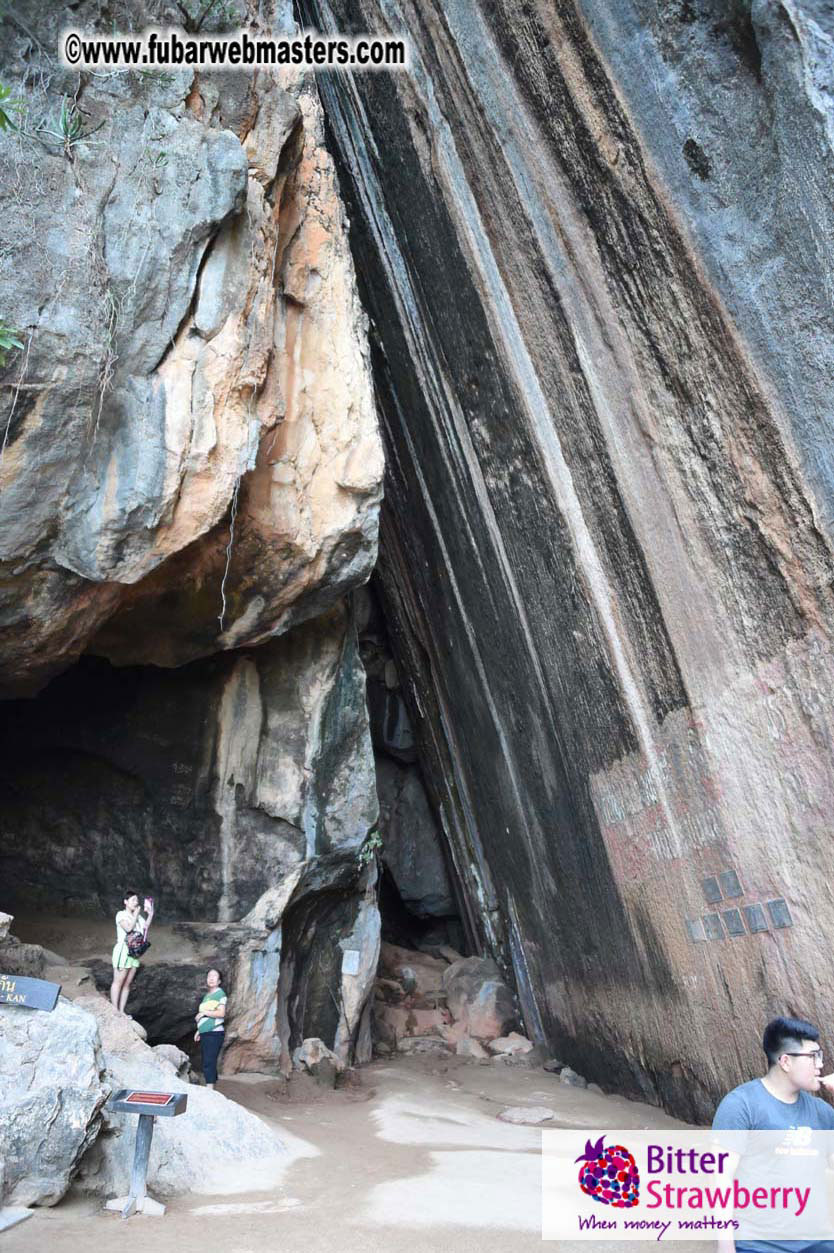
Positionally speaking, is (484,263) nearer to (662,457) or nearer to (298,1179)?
(662,457)

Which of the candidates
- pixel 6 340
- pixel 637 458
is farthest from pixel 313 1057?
pixel 6 340

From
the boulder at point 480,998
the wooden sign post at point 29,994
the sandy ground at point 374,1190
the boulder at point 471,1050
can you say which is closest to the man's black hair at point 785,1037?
the sandy ground at point 374,1190

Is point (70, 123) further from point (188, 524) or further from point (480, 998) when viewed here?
point (480, 998)

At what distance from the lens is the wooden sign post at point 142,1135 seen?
382 centimetres

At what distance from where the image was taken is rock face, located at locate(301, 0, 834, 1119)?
4641 mm

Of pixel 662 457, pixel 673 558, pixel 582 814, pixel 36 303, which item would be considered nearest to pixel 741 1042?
pixel 582 814

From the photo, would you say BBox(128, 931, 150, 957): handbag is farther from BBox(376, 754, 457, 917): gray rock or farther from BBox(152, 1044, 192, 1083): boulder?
BBox(376, 754, 457, 917): gray rock

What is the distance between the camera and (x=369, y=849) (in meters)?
8.48

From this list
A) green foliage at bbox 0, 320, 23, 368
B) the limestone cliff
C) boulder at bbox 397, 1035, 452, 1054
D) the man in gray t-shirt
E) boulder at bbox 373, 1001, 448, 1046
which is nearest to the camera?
the man in gray t-shirt

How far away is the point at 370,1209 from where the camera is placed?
13.1ft

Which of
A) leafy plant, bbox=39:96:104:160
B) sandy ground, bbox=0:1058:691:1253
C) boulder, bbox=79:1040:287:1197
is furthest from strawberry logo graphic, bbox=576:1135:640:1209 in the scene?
leafy plant, bbox=39:96:104:160

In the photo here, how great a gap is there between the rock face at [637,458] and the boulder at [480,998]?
0.87 meters

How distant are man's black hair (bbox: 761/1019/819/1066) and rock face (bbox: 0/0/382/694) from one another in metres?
4.59

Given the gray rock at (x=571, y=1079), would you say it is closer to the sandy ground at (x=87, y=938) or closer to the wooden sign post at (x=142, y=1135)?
the sandy ground at (x=87, y=938)
